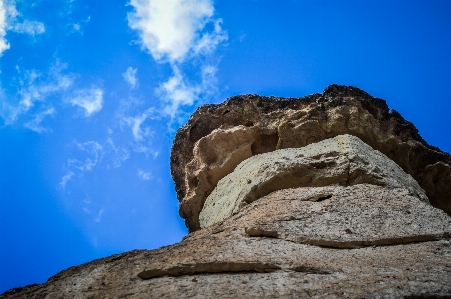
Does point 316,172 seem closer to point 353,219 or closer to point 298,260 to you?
point 353,219

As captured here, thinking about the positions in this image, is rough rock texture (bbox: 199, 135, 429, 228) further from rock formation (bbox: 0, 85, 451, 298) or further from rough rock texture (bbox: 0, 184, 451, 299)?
rough rock texture (bbox: 0, 184, 451, 299)

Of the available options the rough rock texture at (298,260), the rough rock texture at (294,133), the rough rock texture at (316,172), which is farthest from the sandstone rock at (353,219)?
the rough rock texture at (294,133)

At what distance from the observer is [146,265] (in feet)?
13.5

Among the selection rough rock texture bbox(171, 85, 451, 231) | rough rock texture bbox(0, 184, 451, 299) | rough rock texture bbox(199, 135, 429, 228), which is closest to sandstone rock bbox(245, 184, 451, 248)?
rough rock texture bbox(0, 184, 451, 299)

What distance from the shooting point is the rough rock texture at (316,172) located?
6.92m

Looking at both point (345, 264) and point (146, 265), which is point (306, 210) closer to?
point (345, 264)

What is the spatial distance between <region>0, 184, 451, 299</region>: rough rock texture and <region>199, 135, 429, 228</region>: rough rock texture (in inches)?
38.9

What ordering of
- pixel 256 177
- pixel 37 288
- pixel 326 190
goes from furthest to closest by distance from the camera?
pixel 256 177, pixel 326 190, pixel 37 288

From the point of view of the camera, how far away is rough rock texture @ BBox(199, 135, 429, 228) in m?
6.92

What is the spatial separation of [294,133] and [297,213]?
13.1ft

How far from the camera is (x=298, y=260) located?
412 cm

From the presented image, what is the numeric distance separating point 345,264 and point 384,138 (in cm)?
619

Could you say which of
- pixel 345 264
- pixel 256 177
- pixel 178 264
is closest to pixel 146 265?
pixel 178 264

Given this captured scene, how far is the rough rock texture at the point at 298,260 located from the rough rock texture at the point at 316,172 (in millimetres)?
989
